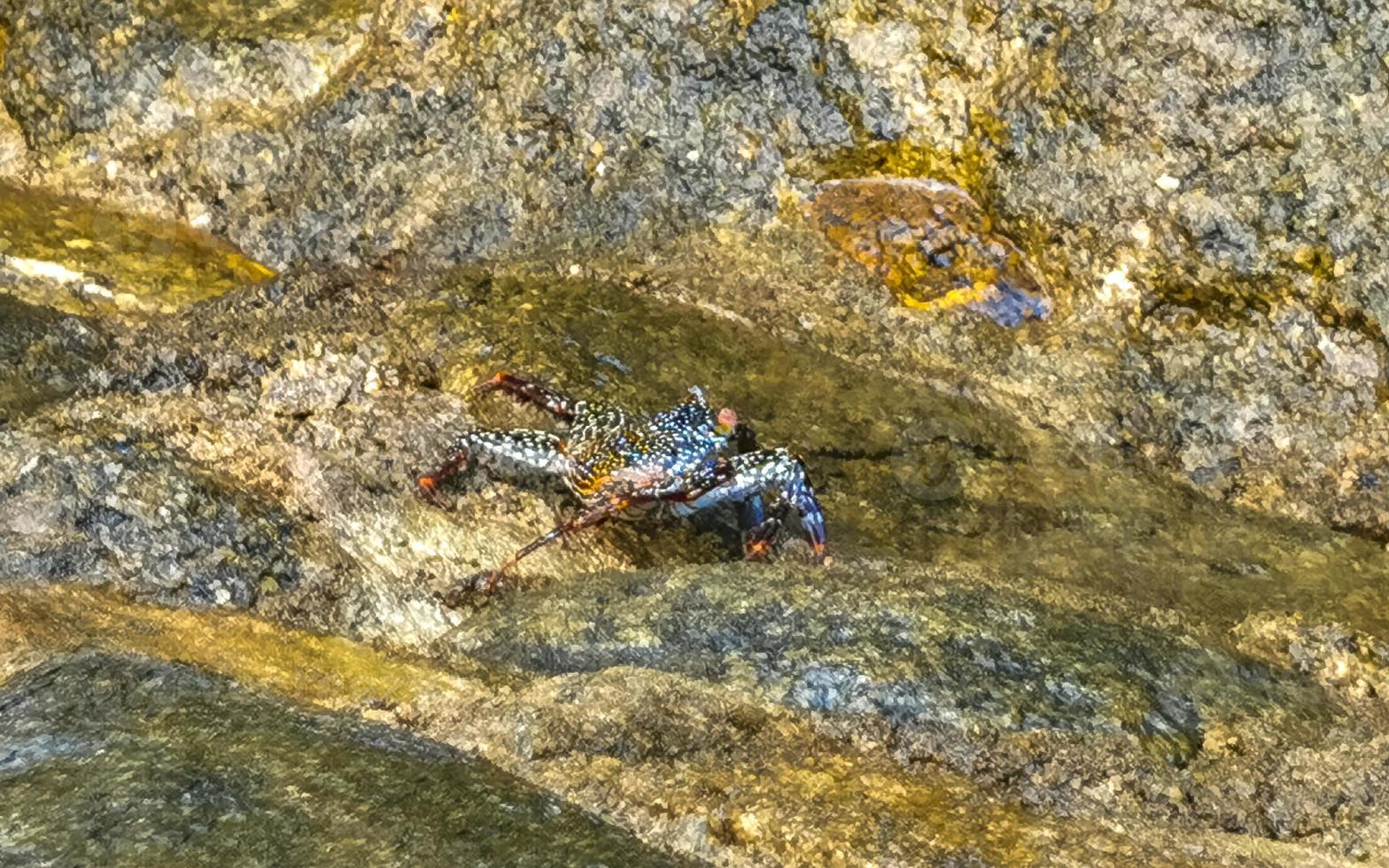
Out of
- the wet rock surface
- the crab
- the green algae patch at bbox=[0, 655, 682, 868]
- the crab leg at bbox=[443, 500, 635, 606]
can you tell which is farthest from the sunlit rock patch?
the green algae patch at bbox=[0, 655, 682, 868]

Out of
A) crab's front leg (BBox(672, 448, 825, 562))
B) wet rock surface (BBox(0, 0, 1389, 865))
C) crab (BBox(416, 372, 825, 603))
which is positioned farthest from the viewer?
crab's front leg (BBox(672, 448, 825, 562))

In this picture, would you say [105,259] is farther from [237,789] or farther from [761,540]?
[237,789]

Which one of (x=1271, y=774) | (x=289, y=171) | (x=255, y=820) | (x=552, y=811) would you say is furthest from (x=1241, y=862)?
(x=289, y=171)

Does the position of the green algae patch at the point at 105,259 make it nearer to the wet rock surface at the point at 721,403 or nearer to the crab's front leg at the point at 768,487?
the wet rock surface at the point at 721,403

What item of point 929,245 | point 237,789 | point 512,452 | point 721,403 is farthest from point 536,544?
point 929,245

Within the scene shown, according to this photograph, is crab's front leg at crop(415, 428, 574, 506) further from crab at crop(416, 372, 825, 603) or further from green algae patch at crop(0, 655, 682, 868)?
green algae patch at crop(0, 655, 682, 868)

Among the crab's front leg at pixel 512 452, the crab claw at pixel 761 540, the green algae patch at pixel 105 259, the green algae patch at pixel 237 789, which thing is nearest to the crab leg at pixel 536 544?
the crab's front leg at pixel 512 452
